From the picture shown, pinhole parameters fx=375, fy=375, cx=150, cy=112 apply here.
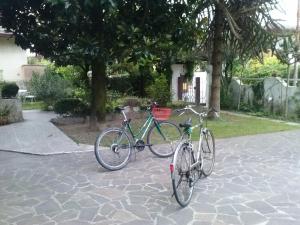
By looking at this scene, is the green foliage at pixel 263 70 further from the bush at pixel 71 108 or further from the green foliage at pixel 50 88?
the green foliage at pixel 50 88

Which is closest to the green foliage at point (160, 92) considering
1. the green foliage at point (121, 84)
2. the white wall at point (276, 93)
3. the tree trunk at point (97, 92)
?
the green foliage at point (121, 84)

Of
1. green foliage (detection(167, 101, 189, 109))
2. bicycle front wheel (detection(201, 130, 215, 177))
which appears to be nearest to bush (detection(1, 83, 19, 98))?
green foliage (detection(167, 101, 189, 109))

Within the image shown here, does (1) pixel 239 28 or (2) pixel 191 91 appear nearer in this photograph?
(1) pixel 239 28

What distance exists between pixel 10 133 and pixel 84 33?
3.60m

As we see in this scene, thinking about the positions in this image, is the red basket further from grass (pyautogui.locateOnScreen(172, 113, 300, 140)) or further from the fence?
the fence

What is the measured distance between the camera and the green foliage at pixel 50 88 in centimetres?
1622

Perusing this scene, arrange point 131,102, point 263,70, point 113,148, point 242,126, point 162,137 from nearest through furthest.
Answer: point 113,148 → point 162,137 → point 242,126 → point 131,102 → point 263,70

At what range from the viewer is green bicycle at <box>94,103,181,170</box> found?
6.66m

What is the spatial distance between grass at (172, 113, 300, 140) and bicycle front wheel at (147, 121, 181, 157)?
1322 mm

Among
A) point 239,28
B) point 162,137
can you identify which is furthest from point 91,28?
point 239,28

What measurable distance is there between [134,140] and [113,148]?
592 mm

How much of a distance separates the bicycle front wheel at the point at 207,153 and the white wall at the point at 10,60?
18.6 meters

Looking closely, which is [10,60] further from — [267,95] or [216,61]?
[267,95]

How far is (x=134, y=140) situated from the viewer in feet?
23.5
